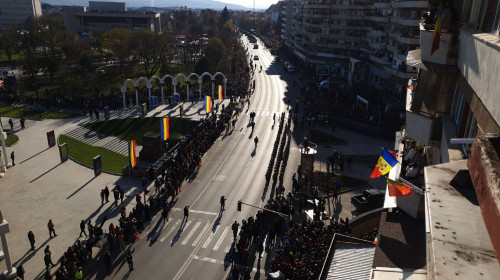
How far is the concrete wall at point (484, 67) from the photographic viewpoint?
4.47 metres

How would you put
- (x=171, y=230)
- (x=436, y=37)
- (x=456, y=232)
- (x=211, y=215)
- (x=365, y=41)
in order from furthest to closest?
(x=365, y=41) < (x=211, y=215) < (x=171, y=230) < (x=436, y=37) < (x=456, y=232)

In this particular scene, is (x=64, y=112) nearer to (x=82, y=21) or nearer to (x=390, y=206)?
(x=390, y=206)

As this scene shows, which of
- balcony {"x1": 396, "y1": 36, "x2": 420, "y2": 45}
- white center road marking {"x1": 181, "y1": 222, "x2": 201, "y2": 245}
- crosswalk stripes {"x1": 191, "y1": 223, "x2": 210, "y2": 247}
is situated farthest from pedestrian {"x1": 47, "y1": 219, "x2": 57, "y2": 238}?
balcony {"x1": 396, "y1": 36, "x2": 420, "y2": 45}

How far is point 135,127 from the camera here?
42.6 meters

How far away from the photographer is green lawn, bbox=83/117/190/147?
40.5 meters

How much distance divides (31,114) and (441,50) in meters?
48.4

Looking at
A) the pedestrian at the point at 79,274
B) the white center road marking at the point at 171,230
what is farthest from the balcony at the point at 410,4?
the pedestrian at the point at 79,274

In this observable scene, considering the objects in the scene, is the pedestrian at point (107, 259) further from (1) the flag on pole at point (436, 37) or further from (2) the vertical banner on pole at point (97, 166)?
(1) the flag on pole at point (436, 37)

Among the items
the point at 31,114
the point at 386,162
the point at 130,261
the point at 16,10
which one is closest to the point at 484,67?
the point at 386,162

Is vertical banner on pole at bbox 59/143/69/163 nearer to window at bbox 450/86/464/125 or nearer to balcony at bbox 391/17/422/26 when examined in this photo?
window at bbox 450/86/464/125

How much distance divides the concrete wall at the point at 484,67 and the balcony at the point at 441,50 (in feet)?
4.63

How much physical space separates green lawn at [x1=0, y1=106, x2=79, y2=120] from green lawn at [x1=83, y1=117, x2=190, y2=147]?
5707 millimetres

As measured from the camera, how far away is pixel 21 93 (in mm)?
51781

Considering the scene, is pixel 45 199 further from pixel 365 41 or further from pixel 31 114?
pixel 365 41
